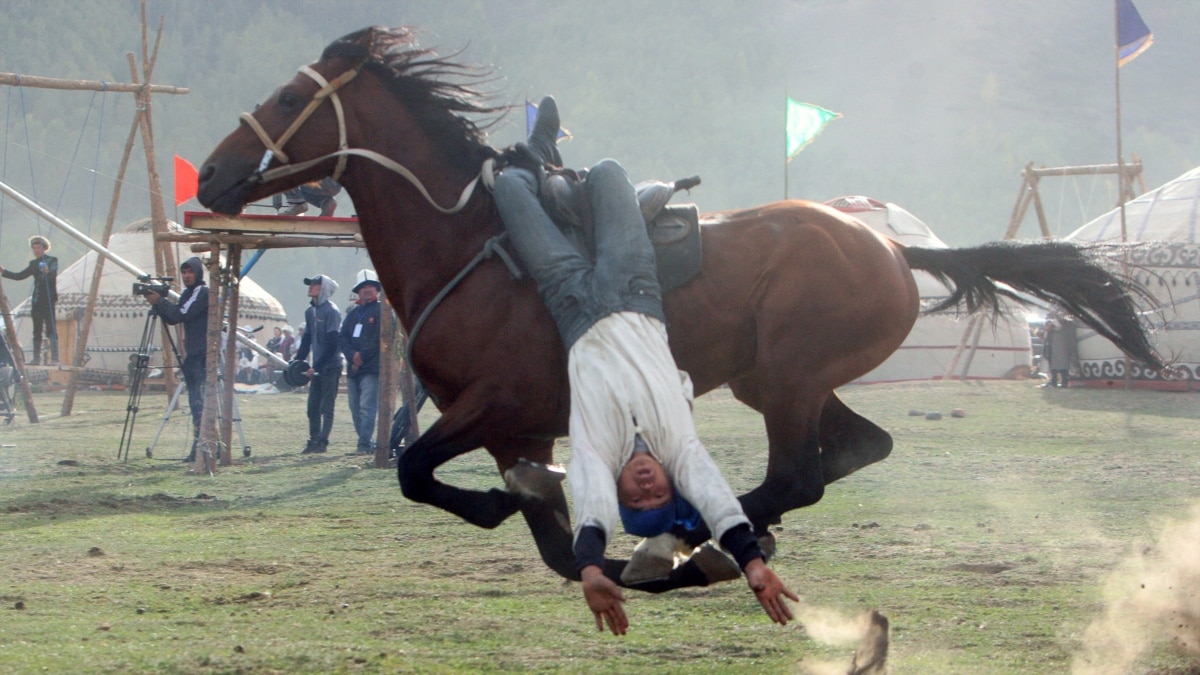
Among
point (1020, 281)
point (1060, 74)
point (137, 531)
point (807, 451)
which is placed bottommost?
point (137, 531)

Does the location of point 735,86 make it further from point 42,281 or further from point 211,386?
point 211,386

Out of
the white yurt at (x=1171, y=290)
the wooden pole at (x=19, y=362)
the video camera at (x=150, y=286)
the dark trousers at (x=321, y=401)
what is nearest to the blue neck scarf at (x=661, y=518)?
the video camera at (x=150, y=286)

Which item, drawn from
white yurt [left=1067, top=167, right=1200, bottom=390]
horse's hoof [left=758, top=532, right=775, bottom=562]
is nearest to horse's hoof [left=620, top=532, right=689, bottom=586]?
horse's hoof [left=758, top=532, right=775, bottom=562]

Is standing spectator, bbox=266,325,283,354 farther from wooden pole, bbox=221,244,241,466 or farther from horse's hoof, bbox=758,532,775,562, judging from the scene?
horse's hoof, bbox=758,532,775,562

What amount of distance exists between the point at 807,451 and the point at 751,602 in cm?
107

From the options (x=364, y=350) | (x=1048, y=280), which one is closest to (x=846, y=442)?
(x=1048, y=280)

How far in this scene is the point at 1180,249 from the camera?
64.8 feet

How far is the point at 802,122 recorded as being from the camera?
21.3 metres

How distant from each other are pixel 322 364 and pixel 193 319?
1.67 m

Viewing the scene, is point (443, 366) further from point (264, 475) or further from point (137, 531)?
point (264, 475)

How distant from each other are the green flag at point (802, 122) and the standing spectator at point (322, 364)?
9745 millimetres

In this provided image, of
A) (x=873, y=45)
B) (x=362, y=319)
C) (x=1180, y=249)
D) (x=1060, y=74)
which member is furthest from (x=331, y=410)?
(x=1060, y=74)

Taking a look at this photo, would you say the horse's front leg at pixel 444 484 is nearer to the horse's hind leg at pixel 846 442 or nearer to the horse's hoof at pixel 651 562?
the horse's hoof at pixel 651 562

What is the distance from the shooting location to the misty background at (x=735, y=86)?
90375mm
